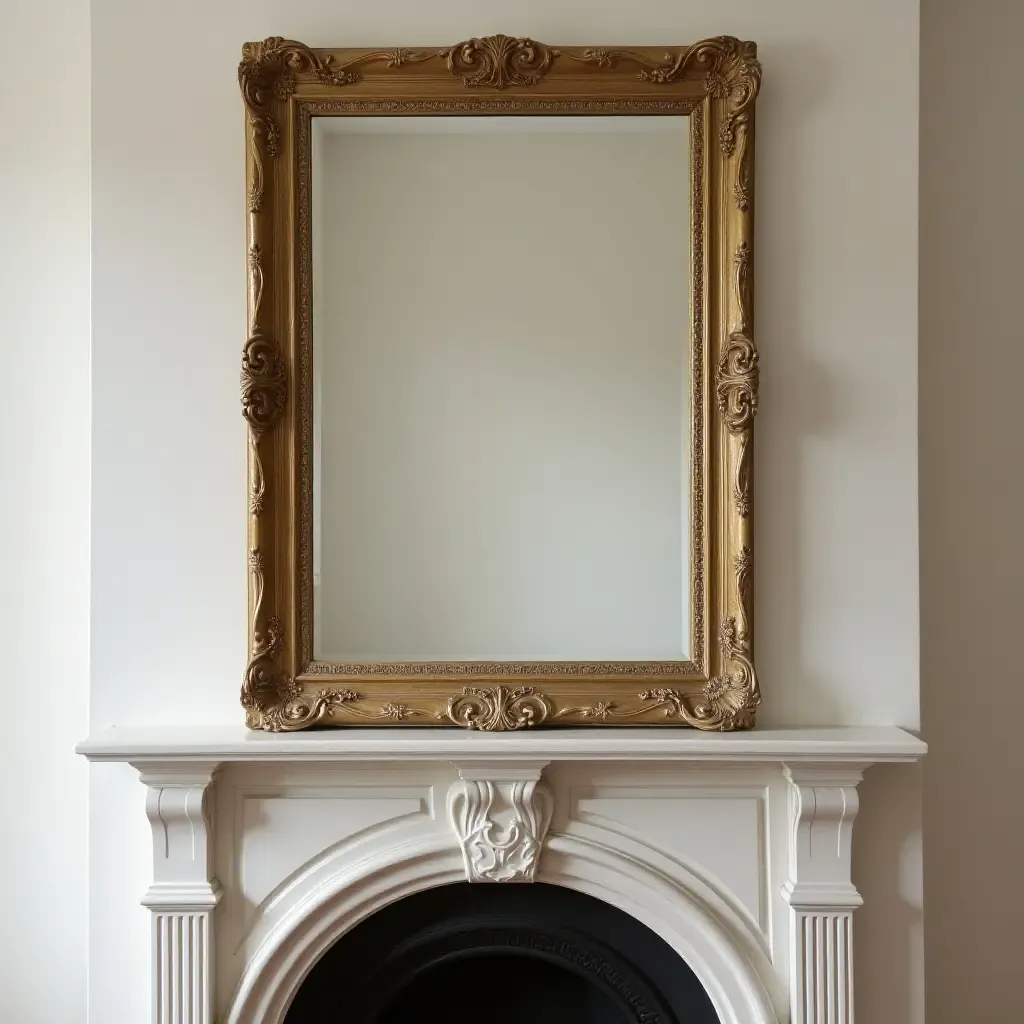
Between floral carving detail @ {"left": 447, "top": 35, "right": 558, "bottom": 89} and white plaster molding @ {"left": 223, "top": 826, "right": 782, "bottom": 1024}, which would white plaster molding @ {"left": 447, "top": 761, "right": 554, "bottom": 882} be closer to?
white plaster molding @ {"left": 223, "top": 826, "right": 782, "bottom": 1024}

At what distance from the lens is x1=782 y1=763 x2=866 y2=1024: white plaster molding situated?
157cm

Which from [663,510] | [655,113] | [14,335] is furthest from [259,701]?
[655,113]

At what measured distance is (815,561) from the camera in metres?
1.63

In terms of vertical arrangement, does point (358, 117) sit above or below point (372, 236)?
above

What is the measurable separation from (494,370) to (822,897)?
113cm

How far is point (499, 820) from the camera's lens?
62.5 inches

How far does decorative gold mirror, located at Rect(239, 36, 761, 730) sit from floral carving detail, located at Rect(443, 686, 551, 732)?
3 cm

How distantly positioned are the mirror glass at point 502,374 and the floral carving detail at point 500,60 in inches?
2.9

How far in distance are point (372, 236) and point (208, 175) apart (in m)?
0.33

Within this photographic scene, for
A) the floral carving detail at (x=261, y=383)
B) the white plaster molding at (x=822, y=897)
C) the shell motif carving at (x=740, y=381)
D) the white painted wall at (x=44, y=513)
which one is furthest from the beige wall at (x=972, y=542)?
the white painted wall at (x=44, y=513)

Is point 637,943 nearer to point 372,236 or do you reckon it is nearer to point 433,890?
point 433,890

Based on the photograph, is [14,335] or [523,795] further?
[14,335]

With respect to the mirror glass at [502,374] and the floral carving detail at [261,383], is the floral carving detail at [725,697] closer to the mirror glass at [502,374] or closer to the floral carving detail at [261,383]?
the mirror glass at [502,374]

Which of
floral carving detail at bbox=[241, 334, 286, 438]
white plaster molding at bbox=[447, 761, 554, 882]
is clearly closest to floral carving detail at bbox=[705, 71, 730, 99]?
floral carving detail at bbox=[241, 334, 286, 438]
